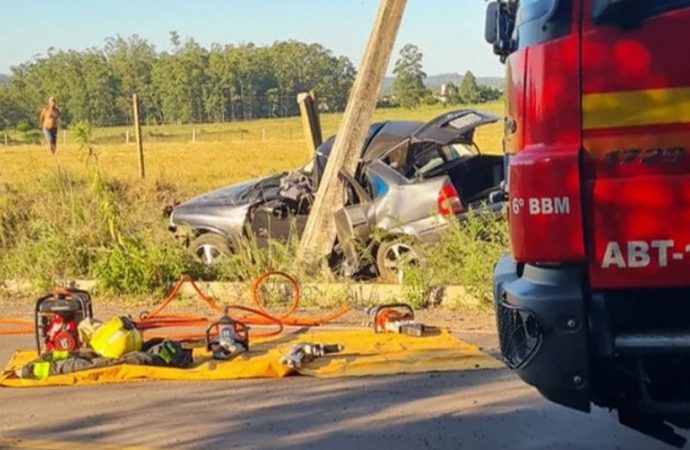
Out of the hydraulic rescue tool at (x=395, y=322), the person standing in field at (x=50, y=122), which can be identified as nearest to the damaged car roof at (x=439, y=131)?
the hydraulic rescue tool at (x=395, y=322)

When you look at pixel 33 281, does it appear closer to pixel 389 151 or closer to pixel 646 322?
pixel 389 151

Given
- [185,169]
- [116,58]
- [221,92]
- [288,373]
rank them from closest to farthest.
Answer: [288,373] → [185,169] → [221,92] → [116,58]

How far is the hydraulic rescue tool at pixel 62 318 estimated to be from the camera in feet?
23.4

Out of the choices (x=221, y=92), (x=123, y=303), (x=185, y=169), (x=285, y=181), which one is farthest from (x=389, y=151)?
(x=221, y=92)

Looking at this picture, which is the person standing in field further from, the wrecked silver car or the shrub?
the shrub

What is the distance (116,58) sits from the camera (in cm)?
6456

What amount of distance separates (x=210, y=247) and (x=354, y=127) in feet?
7.39

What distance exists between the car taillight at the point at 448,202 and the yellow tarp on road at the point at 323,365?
2.95 metres

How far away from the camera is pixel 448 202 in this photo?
10.3m

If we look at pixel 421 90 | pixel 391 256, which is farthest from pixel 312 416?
pixel 421 90

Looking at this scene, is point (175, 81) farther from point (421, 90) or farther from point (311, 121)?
point (311, 121)

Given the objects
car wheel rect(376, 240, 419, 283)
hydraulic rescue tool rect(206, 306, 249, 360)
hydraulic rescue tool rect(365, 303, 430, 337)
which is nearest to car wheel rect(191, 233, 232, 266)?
car wheel rect(376, 240, 419, 283)

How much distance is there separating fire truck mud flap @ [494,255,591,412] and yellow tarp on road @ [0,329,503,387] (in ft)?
10.8

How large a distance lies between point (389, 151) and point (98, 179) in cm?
328
